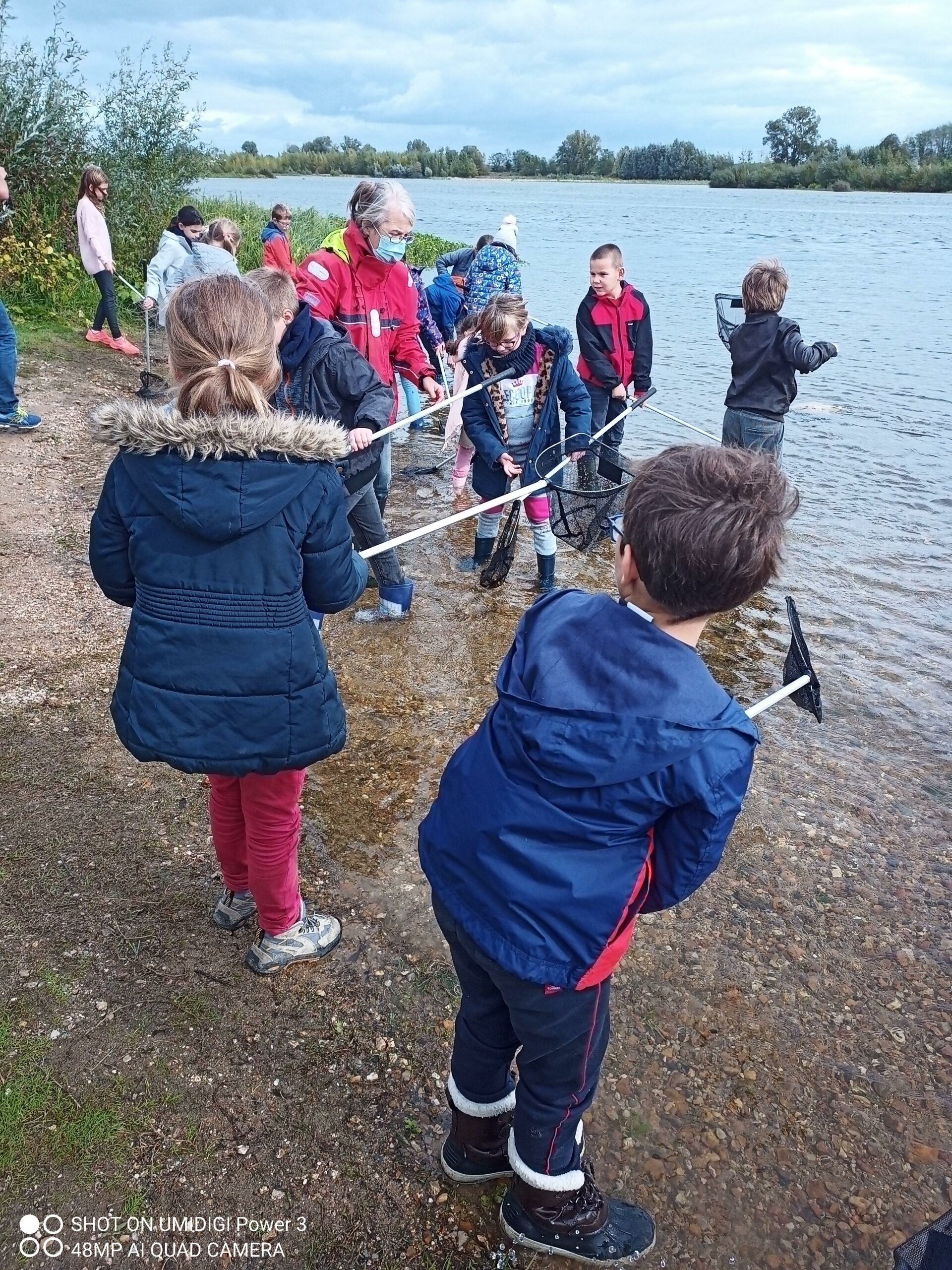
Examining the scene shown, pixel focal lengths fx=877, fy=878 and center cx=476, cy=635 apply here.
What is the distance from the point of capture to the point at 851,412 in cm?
1162

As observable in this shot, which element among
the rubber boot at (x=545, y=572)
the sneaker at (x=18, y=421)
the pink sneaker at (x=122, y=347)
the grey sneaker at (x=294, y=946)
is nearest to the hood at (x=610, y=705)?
the grey sneaker at (x=294, y=946)

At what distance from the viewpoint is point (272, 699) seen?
225 cm

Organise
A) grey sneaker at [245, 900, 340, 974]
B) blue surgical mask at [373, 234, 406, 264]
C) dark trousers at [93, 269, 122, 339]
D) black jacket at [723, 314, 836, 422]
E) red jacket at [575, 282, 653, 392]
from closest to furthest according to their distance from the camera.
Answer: grey sneaker at [245, 900, 340, 974] → blue surgical mask at [373, 234, 406, 264] → black jacket at [723, 314, 836, 422] → red jacket at [575, 282, 653, 392] → dark trousers at [93, 269, 122, 339]

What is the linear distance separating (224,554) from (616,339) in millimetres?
5179

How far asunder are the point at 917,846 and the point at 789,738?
0.88 meters

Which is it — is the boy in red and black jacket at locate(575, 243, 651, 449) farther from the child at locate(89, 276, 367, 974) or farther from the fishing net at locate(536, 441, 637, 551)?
the child at locate(89, 276, 367, 974)

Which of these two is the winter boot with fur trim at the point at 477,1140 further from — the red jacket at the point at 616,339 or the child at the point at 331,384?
the red jacket at the point at 616,339

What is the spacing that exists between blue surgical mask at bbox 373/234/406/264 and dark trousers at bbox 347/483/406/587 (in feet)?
4.35

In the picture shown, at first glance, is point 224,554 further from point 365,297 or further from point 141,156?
point 141,156

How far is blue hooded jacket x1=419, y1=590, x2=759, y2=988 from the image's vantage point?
5.11 ft

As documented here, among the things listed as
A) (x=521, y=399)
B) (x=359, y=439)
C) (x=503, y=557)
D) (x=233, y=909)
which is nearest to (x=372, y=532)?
(x=359, y=439)

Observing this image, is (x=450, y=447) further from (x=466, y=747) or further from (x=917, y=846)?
(x=466, y=747)

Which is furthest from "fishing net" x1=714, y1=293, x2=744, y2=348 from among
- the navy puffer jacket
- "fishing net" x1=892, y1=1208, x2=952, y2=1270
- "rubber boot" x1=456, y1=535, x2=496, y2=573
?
"fishing net" x1=892, y1=1208, x2=952, y2=1270

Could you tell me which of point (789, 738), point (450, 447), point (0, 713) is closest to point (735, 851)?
point (789, 738)
